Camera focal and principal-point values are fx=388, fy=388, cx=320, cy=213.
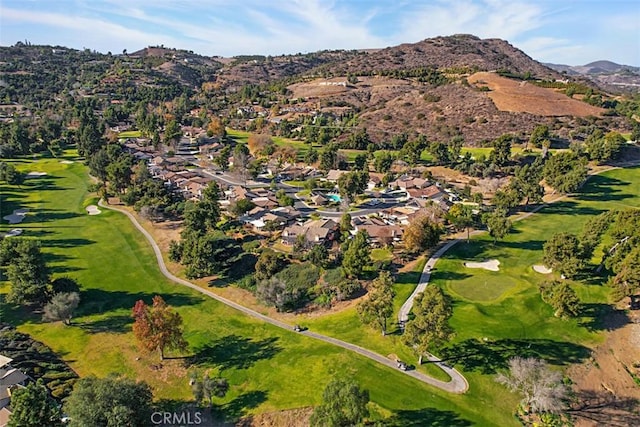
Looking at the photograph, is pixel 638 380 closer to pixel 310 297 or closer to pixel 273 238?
pixel 310 297

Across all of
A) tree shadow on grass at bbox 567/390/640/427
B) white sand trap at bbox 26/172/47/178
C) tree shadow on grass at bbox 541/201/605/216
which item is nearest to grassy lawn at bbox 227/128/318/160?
white sand trap at bbox 26/172/47/178

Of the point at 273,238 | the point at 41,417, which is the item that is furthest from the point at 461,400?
the point at 273,238

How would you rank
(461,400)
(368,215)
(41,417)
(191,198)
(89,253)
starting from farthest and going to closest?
1. (191,198)
2. (368,215)
3. (89,253)
4. (461,400)
5. (41,417)

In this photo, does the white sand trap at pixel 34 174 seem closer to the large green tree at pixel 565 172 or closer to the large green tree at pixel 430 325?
the large green tree at pixel 430 325

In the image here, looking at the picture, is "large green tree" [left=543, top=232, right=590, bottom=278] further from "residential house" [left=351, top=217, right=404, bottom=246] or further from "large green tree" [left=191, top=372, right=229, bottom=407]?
"large green tree" [left=191, top=372, right=229, bottom=407]

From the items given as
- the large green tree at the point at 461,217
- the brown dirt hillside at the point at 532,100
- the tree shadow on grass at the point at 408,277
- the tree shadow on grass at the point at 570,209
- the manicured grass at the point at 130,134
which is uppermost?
the brown dirt hillside at the point at 532,100

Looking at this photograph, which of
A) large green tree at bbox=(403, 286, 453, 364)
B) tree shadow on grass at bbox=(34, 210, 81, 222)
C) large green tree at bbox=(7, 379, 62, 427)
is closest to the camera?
large green tree at bbox=(7, 379, 62, 427)

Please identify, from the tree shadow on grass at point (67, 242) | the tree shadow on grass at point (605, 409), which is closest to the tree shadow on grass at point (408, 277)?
the tree shadow on grass at point (605, 409)
